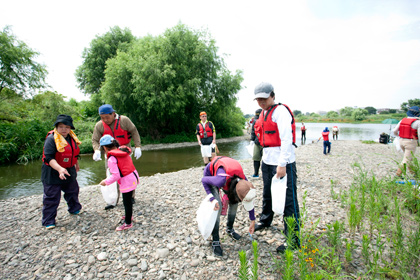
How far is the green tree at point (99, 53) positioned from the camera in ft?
91.0

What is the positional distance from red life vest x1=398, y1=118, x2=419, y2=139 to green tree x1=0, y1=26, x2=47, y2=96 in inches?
916

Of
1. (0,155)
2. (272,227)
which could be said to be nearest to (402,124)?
(272,227)

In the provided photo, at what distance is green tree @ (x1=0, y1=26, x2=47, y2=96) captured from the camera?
1529 cm

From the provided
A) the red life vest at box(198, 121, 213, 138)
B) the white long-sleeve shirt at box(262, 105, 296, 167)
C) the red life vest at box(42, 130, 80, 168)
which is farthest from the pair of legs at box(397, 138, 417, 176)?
the red life vest at box(42, 130, 80, 168)

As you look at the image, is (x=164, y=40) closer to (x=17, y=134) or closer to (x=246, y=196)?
(x=17, y=134)

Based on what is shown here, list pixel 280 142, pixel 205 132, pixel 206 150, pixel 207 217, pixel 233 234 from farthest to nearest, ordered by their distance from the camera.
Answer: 1. pixel 206 150
2. pixel 205 132
3. pixel 233 234
4. pixel 280 142
5. pixel 207 217

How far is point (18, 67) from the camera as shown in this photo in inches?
634

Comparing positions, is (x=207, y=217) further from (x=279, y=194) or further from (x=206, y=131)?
(x=206, y=131)

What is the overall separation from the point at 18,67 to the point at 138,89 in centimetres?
907

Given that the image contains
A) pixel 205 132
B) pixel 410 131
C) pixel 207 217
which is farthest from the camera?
pixel 205 132

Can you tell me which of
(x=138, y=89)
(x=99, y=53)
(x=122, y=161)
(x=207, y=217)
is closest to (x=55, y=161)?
(x=122, y=161)

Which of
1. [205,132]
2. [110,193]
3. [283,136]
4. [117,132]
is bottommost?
[110,193]

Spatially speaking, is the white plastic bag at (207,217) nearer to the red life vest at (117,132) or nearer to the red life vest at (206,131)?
the red life vest at (117,132)

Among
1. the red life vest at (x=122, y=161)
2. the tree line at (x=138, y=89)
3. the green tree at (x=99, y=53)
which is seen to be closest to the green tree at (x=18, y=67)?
the tree line at (x=138, y=89)
